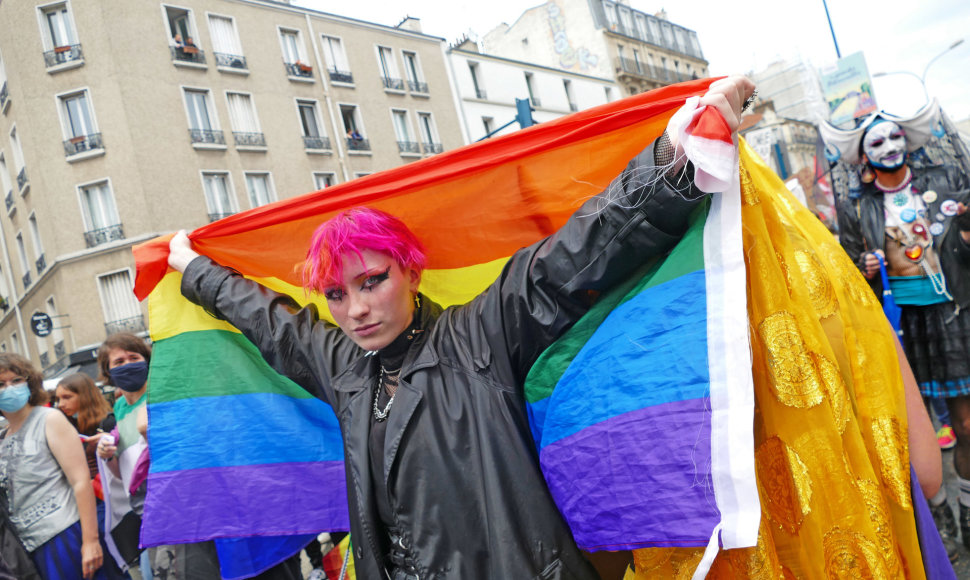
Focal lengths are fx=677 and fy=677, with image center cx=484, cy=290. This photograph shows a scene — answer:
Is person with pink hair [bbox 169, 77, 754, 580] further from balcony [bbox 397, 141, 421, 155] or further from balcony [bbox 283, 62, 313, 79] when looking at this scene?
balcony [bbox 397, 141, 421, 155]

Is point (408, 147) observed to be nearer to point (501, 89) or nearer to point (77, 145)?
point (501, 89)

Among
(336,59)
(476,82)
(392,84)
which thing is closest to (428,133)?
(392,84)

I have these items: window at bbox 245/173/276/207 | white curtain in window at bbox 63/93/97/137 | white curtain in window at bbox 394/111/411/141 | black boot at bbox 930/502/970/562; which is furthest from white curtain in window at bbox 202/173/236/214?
black boot at bbox 930/502/970/562

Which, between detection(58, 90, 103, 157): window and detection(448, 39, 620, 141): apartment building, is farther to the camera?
detection(448, 39, 620, 141): apartment building

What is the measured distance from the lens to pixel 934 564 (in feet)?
6.28

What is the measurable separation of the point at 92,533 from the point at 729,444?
12.4ft

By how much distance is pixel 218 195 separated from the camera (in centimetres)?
2222

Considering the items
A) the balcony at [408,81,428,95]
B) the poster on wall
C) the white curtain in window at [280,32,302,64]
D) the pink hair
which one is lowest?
the pink hair

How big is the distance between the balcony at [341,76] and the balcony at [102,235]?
984cm

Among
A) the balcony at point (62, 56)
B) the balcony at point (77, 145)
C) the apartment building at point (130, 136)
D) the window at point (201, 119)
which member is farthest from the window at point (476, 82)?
the balcony at point (77, 145)

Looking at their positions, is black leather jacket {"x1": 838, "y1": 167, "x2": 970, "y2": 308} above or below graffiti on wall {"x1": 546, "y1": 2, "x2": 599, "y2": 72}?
below

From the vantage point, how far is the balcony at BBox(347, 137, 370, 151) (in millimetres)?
25688

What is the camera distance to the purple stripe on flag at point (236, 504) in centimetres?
272

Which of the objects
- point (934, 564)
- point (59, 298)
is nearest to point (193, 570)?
point (934, 564)
